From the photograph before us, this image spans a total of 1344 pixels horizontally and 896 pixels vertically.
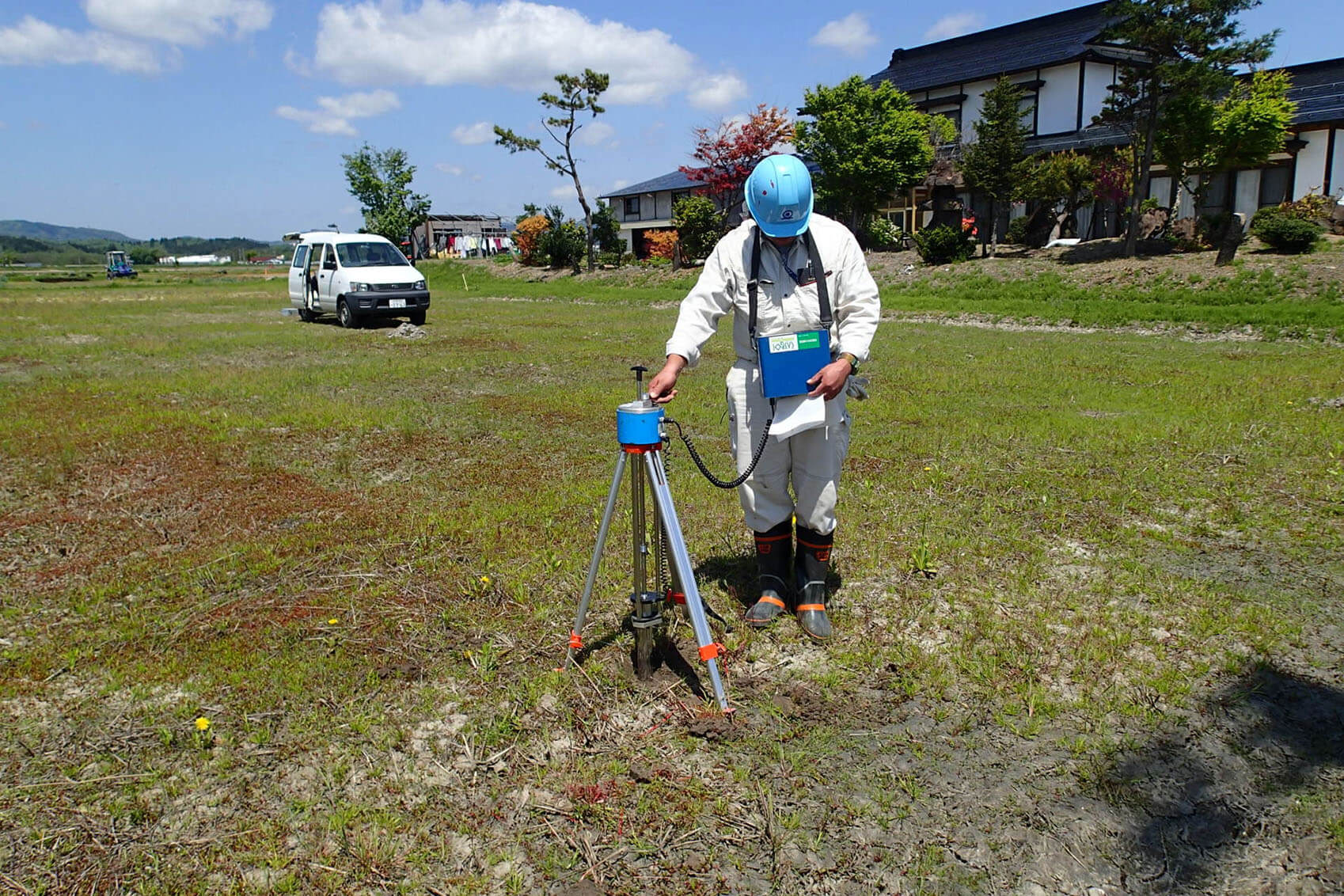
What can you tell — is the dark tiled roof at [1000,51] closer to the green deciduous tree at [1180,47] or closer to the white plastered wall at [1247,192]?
the white plastered wall at [1247,192]

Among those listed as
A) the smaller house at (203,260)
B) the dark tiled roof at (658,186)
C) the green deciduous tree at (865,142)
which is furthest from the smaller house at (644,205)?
the smaller house at (203,260)

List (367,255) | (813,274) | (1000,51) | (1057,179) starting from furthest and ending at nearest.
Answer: (1000,51) → (1057,179) → (367,255) → (813,274)

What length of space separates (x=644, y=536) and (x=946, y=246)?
2261cm

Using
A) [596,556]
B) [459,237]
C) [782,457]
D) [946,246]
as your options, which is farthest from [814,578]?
[459,237]

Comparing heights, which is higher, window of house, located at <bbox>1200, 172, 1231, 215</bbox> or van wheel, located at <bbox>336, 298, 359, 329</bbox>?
window of house, located at <bbox>1200, 172, 1231, 215</bbox>

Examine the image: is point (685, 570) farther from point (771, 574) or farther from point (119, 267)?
point (119, 267)

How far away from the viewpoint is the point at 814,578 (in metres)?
4.01

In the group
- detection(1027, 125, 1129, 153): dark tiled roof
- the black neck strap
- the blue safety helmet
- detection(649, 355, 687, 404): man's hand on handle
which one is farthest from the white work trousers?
detection(1027, 125, 1129, 153): dark tiled roof

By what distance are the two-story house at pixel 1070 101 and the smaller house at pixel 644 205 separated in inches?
547

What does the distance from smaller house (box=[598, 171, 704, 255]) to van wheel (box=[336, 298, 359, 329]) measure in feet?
101

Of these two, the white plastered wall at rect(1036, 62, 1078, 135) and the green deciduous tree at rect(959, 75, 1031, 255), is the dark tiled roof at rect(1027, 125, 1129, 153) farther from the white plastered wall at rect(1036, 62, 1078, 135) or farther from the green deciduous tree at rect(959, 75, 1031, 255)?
the green deciduous tree at rect(959, 75, 1031, 255)

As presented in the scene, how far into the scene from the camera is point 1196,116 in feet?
62.2

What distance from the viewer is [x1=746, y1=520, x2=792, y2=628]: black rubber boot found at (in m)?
4.03

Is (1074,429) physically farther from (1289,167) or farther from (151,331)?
(1289,167)
